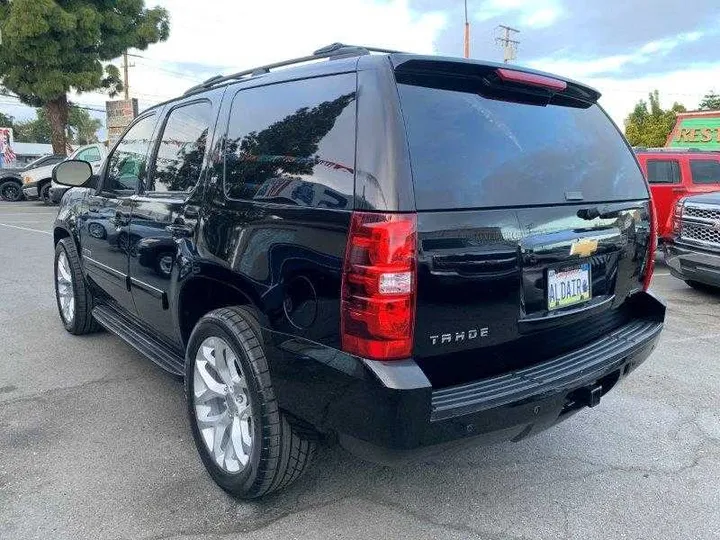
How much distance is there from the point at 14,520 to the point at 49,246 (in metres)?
8.97

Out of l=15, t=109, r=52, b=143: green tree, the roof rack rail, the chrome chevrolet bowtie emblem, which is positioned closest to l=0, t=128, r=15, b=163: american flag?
the roof rack rail

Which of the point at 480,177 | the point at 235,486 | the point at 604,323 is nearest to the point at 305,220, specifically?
the point at 480,177

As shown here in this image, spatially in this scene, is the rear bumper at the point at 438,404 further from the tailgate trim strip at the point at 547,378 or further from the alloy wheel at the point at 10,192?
the alloy wheel at the point at 10,192

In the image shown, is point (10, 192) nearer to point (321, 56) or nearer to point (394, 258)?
point (321, 56)

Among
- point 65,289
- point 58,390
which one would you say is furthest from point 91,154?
point 58,390

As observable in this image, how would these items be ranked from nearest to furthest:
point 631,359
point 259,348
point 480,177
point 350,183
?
point 350,183
point 480,177
point 259,348
point 631,359

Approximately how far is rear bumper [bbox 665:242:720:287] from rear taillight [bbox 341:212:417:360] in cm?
568

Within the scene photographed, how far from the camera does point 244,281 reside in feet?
8.30

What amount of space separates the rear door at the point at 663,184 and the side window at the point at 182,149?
870 cm

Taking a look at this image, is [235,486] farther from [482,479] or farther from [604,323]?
[604,323]

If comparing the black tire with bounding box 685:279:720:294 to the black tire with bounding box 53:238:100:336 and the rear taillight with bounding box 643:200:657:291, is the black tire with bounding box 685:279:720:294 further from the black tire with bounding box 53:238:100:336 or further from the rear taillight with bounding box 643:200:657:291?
the black tire with bounding box 53:238:100:336

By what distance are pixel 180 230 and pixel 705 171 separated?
994 cm

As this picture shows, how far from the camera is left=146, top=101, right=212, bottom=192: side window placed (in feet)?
10.2

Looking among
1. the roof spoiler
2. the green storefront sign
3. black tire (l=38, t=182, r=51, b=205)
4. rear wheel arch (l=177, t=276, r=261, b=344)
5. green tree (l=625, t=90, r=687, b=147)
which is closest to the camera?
the roof spoiler
